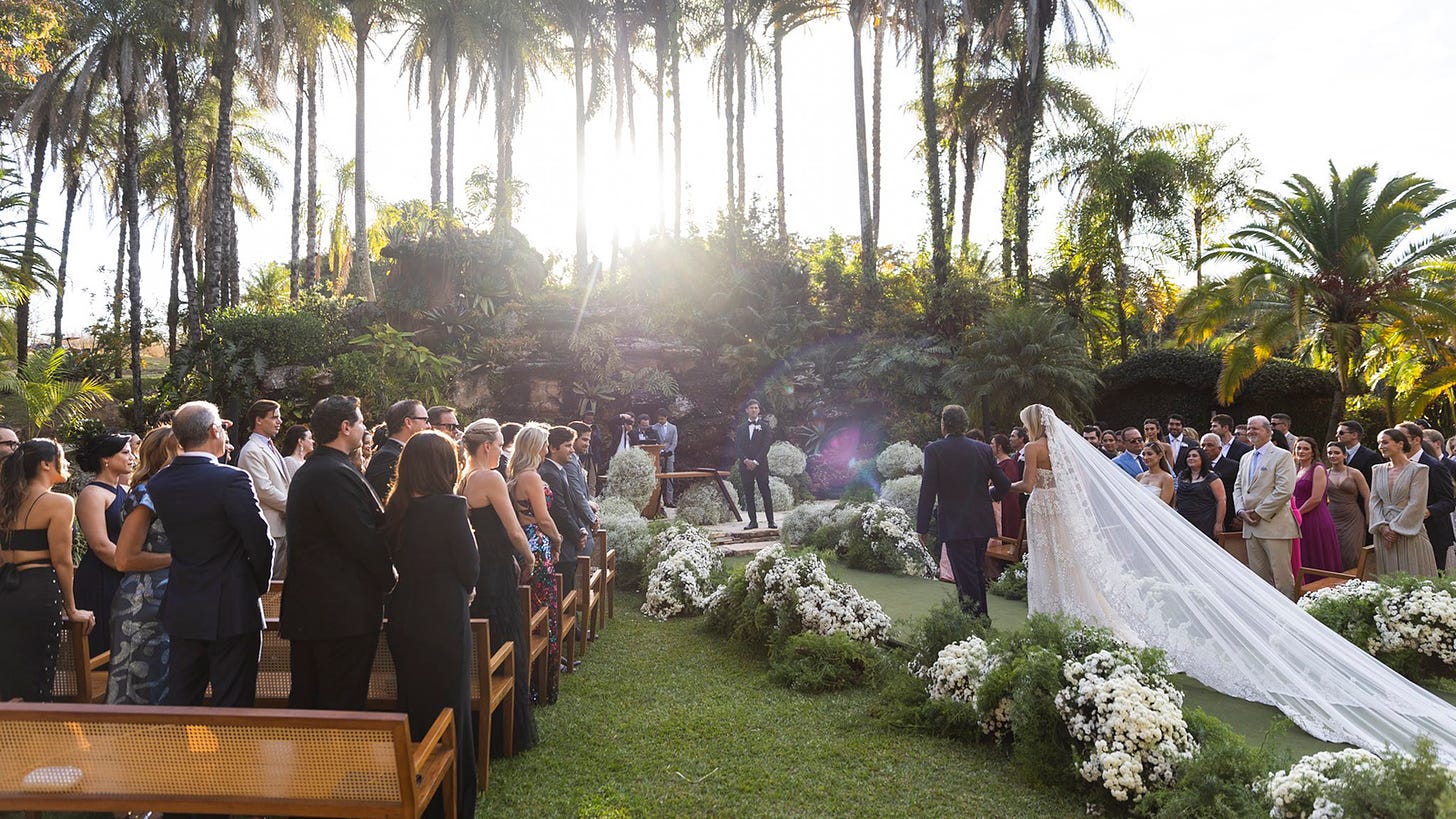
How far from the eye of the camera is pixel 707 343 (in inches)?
924

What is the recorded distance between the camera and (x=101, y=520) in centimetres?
473

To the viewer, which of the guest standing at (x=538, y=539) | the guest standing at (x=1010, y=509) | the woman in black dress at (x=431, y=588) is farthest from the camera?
the guest standing at (x=1010, y=509)

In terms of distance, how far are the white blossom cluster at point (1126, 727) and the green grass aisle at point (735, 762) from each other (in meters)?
0.29

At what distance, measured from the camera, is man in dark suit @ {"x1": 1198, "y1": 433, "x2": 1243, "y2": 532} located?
9.30m

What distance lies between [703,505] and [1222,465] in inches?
322

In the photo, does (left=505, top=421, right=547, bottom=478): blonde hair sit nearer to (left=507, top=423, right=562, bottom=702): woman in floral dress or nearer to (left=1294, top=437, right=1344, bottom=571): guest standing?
(left=507, top=423, right=562, bottom=702): woman in floral dress

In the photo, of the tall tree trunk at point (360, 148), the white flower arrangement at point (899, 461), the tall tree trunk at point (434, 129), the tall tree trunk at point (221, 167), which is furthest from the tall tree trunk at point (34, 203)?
the white flower arrangement at point (899, 461)

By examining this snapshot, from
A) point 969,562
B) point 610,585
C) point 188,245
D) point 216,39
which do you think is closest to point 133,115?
point 216,39

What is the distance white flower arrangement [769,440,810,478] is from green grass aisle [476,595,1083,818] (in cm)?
1155

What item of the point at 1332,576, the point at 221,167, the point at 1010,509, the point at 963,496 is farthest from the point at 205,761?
the point at 221,167

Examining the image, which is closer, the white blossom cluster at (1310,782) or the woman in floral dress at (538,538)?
the white blossom cluster at (1310,782)

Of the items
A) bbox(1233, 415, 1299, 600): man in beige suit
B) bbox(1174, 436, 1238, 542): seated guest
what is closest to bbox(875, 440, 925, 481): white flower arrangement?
bbox(1174, 436, 1238, 542): seated guest

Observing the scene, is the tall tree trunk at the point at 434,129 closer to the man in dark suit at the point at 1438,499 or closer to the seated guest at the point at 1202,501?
the seated guest at the point at 1202,501

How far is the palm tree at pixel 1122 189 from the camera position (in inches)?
1042
